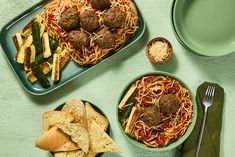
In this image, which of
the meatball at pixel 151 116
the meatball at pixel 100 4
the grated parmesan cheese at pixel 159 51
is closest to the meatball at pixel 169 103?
the meatball at pixel 151 116

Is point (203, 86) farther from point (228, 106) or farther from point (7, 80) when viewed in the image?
point (7, 80)

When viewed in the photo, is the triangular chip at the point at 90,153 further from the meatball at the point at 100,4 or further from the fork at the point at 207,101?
the meatball at the point at 100,4

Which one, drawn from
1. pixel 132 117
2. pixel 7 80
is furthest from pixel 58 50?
pixel 132 117

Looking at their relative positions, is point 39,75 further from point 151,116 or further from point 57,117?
point 151,116

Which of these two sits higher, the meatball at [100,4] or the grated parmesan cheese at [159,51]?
the meatball at [100,4]

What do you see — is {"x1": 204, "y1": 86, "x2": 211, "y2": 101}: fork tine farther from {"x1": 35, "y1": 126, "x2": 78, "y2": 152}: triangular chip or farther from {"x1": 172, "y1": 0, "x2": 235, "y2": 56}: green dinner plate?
{"x1": 35, "y1": 126, "x2": 78, "y2": 152}: triangular chip

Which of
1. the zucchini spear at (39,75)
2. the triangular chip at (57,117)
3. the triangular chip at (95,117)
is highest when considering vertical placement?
the zucchini spear at (39,75)

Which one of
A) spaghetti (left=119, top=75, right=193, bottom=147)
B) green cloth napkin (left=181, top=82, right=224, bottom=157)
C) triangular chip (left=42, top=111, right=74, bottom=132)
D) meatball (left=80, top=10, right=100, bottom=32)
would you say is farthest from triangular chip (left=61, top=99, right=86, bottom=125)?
green cloth napkin (left=181, top=82, right=224, bottom=157)
